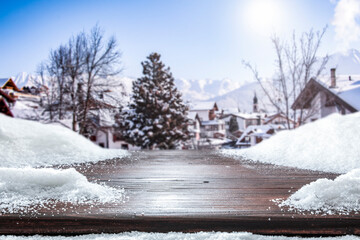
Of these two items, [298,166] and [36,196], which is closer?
[36,196]

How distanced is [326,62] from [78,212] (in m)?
9.51

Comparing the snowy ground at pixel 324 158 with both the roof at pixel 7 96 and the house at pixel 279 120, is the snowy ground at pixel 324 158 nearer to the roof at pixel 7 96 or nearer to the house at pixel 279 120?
the house at pixel 279 120

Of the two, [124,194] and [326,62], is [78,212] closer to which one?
[124,194]

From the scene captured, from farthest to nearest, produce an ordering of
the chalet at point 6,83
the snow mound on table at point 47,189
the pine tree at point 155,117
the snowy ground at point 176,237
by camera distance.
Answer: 1. the pine tree at point 155,117
2. the chalet at point 6,83
3. the snow mound on table at point 47,189
4. the snowy ground at point 176,237

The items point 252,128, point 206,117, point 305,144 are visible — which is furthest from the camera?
point 206,117

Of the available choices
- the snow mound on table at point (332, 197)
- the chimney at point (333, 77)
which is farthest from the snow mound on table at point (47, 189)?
the chimney at point (333, 77)

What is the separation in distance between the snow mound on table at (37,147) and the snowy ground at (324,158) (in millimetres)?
2888

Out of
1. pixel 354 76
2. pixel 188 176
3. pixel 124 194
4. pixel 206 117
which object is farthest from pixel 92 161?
pixel 206 117

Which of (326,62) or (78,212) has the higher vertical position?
(326,62)

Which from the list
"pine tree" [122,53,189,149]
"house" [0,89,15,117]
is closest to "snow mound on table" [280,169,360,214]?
"house" [0,89,15,117]

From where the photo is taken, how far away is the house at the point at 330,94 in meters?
9.00

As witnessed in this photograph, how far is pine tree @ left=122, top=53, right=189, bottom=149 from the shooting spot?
16922 mm

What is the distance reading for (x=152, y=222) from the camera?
1.51m

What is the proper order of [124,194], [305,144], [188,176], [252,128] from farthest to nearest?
[252,128] < [305,144] < [188,176] < [124,194]
